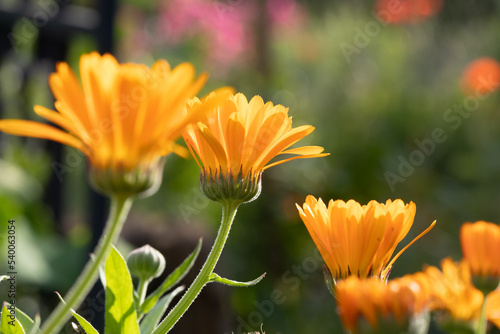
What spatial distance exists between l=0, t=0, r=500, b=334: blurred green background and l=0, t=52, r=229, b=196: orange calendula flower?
1659 mm

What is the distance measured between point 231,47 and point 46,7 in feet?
5.98

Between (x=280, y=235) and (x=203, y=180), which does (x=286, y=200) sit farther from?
(x=203, y=180)

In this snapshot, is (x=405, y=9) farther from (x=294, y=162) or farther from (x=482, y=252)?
(x=482, y=252)

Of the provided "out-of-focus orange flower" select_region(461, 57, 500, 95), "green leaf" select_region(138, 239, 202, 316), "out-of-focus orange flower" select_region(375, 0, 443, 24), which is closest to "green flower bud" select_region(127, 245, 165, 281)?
"green leaf" select_region(138, 239, 202, 316)

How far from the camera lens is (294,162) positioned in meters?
3.59

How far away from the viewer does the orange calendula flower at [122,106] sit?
0.27 meters

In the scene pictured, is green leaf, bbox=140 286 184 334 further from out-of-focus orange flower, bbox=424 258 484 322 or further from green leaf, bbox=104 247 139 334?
out-of-focus orange flower, bbox=424 258 484 322

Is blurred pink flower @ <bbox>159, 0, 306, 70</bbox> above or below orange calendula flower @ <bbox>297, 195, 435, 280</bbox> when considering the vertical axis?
above

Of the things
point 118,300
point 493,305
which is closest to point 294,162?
point 493,305

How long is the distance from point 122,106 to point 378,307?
13 centimetres

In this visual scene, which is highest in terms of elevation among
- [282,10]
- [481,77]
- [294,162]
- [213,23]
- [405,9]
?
[405,9]

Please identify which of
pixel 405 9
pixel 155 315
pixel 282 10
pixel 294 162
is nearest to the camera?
pixel 155 315

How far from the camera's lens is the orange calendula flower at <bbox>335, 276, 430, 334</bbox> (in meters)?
0.29

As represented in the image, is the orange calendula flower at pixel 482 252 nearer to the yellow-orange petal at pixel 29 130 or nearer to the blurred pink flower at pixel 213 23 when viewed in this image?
the yellow-orange petal at pixel 29 130
